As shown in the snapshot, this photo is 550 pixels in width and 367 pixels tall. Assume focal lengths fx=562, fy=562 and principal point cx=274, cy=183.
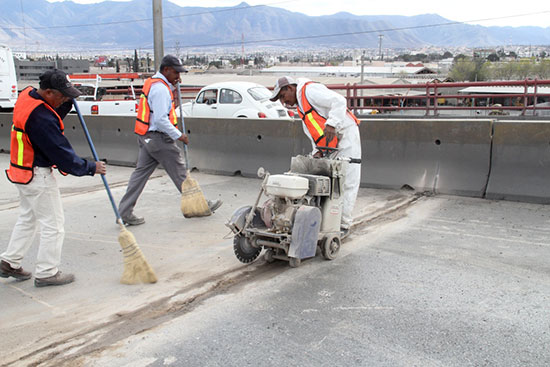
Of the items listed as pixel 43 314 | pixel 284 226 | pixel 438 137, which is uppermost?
pixel 438 137

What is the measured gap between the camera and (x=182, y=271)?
5.38 m

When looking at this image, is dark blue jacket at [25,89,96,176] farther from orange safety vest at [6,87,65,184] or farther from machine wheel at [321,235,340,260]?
machine wheel at [321,235,340,260]

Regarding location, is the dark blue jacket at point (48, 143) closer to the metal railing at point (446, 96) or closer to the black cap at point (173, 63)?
the black cap at point (173, 63)

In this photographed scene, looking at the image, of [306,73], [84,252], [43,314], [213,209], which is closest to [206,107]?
[213,209]

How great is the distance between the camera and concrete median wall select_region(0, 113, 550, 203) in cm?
765

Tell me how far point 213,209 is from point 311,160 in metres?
2.40

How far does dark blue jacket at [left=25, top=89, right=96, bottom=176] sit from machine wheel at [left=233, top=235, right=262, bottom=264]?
155 cm

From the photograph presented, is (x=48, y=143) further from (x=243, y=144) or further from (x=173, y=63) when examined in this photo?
(x=243, y=144)

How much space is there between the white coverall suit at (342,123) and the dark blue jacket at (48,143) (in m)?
2.34

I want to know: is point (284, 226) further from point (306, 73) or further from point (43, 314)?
point (306, 73)

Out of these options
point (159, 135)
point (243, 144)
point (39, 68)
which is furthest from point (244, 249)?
point (39, 68)

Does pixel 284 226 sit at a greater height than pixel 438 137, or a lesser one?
lesser

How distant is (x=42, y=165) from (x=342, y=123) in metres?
Result: 2.85

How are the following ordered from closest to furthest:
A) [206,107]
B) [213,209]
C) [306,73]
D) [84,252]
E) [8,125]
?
1. [84,252]
2. [213,209]
3. [8,125]
4. [206,107]
5. [306,73]
